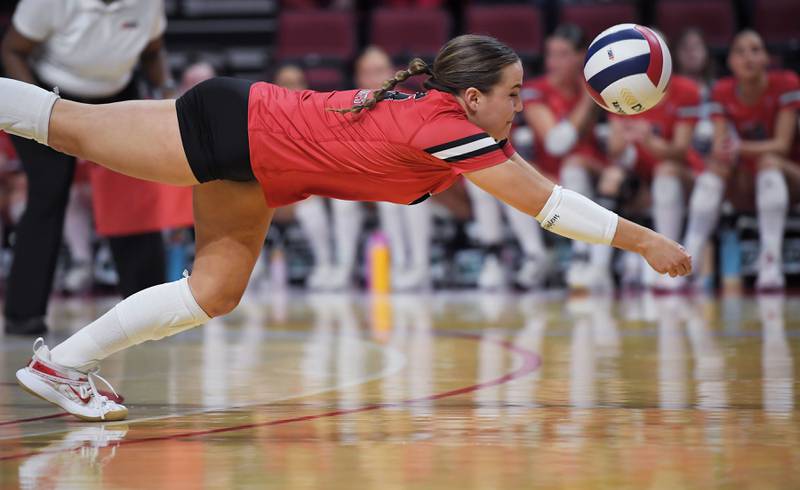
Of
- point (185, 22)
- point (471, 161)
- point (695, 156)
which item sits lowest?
point (471, 161)

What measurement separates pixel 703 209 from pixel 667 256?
5.66 meters

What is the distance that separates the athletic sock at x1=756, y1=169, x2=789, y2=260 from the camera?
8.55 metres

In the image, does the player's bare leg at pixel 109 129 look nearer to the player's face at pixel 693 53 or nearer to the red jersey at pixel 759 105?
the red jersey at pixel 759 105

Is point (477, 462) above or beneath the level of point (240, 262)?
beneath

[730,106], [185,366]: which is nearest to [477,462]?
[185,366]

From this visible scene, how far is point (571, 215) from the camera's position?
3.36 meters

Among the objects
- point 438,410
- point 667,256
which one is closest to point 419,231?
point 438,410

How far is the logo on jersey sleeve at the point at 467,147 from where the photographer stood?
3.27 meters

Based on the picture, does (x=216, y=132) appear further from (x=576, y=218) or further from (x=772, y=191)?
(x=772, y=191)

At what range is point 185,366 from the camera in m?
4.84

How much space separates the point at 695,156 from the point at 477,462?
7033 mm

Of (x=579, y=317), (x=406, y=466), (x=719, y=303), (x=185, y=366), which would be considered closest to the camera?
(x=406, y=466)

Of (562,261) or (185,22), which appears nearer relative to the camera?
(562,261)

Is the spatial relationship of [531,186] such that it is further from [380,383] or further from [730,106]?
[730,106]
